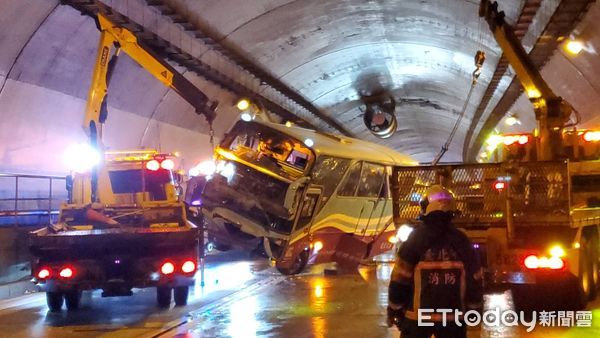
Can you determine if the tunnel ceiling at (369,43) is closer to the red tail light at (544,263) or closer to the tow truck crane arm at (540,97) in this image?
the tow truck crane arm at (540,97)

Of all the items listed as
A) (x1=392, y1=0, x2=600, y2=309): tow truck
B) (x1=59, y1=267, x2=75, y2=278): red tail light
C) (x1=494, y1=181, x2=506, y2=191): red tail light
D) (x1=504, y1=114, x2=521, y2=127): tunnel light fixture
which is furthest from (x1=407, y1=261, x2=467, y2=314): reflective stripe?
(x1=504, y1=114, x2=521, y2=127): tunnel light fixture

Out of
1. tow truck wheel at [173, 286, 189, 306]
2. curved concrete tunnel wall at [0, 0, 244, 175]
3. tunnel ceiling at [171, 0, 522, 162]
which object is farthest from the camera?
tunnel ceiling at [171, 0, 522, 162]

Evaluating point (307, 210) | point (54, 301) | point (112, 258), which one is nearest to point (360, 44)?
point (307, 210)

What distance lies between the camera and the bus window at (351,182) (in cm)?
1311

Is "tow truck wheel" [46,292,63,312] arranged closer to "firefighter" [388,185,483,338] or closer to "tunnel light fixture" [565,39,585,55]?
"firefighter" [388,185,483,338]

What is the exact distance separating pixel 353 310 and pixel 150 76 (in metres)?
7.64

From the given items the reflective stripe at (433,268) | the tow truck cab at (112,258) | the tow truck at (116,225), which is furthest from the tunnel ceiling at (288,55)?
the reflective stripe at (433,268)

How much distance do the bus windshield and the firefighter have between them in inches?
284

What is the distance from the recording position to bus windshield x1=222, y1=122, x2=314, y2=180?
12117mm

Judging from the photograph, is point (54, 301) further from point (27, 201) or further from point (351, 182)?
point (351, 182)

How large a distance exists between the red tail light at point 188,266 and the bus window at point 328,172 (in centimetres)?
318

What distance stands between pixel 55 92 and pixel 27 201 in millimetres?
2453

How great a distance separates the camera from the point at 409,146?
37688 mm

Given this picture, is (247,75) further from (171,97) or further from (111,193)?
(111,193)
